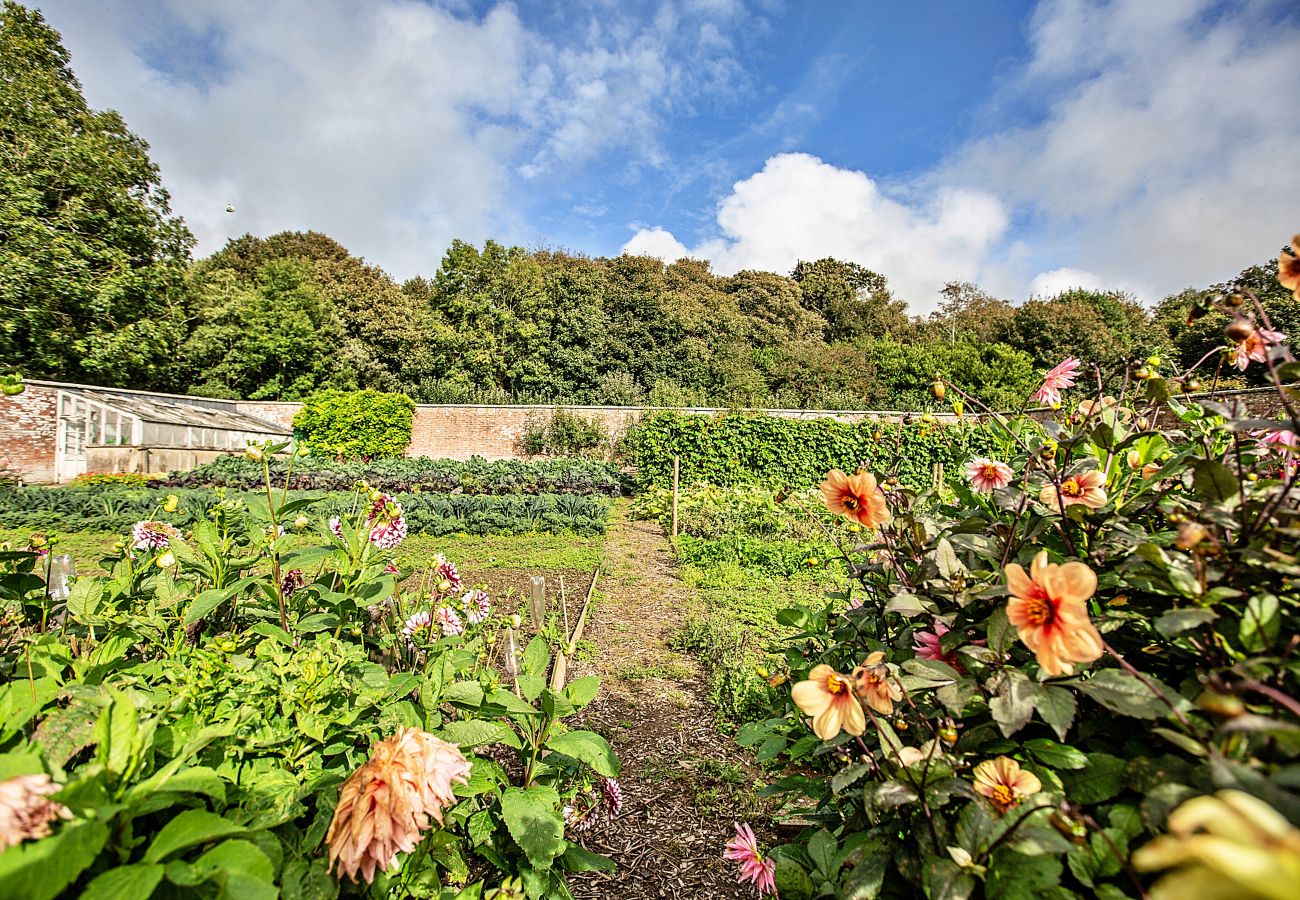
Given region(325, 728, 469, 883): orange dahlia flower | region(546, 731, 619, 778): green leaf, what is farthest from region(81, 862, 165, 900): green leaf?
region(546, 731, 619, 778): green leaf

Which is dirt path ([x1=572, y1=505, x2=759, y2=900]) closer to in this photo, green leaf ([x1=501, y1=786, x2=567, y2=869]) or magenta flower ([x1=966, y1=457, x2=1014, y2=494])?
green leaf ([x1=501, y1=786, x2=567, y2=869])

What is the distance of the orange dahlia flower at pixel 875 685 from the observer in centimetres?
79

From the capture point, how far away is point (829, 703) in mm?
829

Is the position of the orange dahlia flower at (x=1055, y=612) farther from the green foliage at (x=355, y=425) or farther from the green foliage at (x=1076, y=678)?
the green foliage at (x=355, y=425)

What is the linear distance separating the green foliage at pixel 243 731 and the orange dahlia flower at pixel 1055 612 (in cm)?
83

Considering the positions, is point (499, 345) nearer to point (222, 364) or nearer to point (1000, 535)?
point (222, 364)

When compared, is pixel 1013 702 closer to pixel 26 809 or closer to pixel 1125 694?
pixel 1125 694

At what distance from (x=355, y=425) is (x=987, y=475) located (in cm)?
1924

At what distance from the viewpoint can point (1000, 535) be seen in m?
1.00

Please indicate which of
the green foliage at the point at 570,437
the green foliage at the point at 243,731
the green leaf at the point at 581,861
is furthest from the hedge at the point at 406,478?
the green leaf at the point at 581,861

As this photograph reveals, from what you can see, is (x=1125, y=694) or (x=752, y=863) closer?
(x=1125, y=694)

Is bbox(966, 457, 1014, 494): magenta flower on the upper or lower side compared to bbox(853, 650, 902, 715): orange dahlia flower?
upper

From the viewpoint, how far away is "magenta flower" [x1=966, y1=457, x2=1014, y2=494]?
1.14 meters

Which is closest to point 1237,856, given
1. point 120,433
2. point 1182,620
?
point 1182,620
